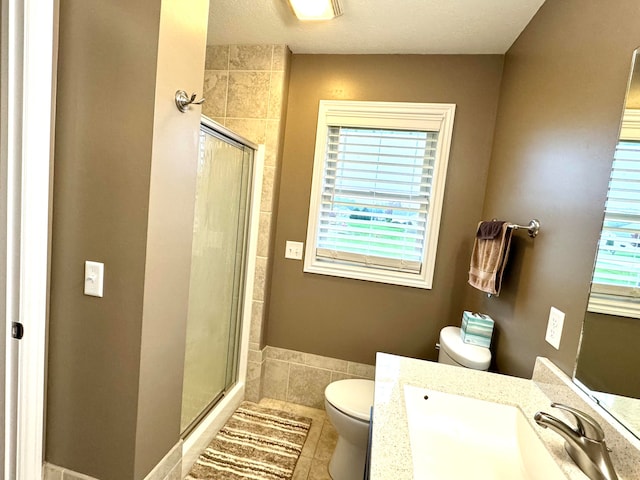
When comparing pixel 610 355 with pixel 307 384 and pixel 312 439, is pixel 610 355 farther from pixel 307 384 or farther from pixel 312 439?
pixel 307 384

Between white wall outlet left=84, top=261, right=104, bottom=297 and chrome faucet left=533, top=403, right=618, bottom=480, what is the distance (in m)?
1.39

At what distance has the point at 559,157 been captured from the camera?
1194 mm

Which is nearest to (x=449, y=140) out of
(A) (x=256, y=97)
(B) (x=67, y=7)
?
(A) (x=256, y=97)

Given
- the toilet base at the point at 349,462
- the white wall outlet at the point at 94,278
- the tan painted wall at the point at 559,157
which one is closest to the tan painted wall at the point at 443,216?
the tan painted wall at the point at 559,157

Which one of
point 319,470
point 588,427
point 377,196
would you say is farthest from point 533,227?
point 319,470

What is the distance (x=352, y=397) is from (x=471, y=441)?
88cm

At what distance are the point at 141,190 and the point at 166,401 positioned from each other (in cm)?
88

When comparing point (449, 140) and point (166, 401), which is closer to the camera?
point (166, 401)

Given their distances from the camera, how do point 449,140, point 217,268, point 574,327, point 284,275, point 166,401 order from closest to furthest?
point 574,327
point 166,401
point 217,268
point 449,140
point 284,275

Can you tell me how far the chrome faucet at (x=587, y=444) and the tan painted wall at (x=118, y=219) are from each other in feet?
4.10

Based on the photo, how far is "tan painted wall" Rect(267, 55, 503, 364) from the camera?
1.98m

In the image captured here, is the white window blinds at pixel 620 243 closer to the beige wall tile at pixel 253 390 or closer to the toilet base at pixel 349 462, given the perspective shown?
the toilet base at pixel 349 462

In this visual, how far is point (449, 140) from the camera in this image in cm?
200

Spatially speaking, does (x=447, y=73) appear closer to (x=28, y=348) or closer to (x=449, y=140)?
(x=449, y=140)
